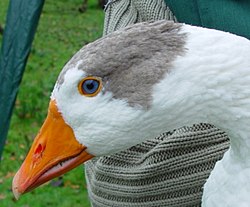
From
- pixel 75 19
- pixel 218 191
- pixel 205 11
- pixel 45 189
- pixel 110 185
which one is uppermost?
pixel 205 11

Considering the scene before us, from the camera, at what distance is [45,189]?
9.96 feet

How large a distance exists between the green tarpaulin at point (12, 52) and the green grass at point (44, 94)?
294 mm

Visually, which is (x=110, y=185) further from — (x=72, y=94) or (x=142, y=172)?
(x=72, y=94)

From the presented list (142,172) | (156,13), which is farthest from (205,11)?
(142,172)

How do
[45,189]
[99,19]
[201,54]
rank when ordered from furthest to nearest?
[99,19], [45,189], [201,54]

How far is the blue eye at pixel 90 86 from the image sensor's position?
100cm

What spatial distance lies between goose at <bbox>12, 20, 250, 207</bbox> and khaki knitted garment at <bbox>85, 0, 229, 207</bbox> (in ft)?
0.81

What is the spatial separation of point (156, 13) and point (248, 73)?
50cm

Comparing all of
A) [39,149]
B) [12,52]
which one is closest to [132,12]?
[39,149]

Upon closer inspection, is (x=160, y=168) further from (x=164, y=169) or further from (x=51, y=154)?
(x=51, y=154)

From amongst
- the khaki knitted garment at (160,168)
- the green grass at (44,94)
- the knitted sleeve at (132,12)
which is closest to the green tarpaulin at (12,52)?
the green grass at (44,94)

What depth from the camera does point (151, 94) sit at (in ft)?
3.21

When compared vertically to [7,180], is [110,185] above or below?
above

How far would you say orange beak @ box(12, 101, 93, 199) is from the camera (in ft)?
3.43
